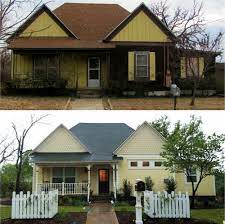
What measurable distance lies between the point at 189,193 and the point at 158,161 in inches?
23.3

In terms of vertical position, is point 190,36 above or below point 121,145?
above

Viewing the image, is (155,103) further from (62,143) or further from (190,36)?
(190,36)

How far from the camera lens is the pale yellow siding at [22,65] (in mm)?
8367

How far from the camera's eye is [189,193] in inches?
243

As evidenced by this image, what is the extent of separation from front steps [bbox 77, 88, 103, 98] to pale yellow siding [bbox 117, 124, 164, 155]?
139cm

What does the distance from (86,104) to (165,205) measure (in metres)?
1.79

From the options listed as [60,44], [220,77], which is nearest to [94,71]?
[60,44]

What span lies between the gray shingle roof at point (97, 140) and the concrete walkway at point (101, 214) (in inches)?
27.6

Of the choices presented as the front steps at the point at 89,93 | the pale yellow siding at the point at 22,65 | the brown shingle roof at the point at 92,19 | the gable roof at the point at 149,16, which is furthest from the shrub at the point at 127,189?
the brown shingle roof at the point at 92,19

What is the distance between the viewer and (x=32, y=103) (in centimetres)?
666

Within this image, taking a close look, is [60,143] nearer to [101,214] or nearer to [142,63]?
[101,214]

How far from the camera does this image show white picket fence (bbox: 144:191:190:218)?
5957 mm

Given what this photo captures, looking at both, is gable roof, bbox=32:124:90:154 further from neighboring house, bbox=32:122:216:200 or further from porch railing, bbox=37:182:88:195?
porch railing, bbox=37:182:88:195

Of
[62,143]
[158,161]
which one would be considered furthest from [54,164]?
[158,161]
